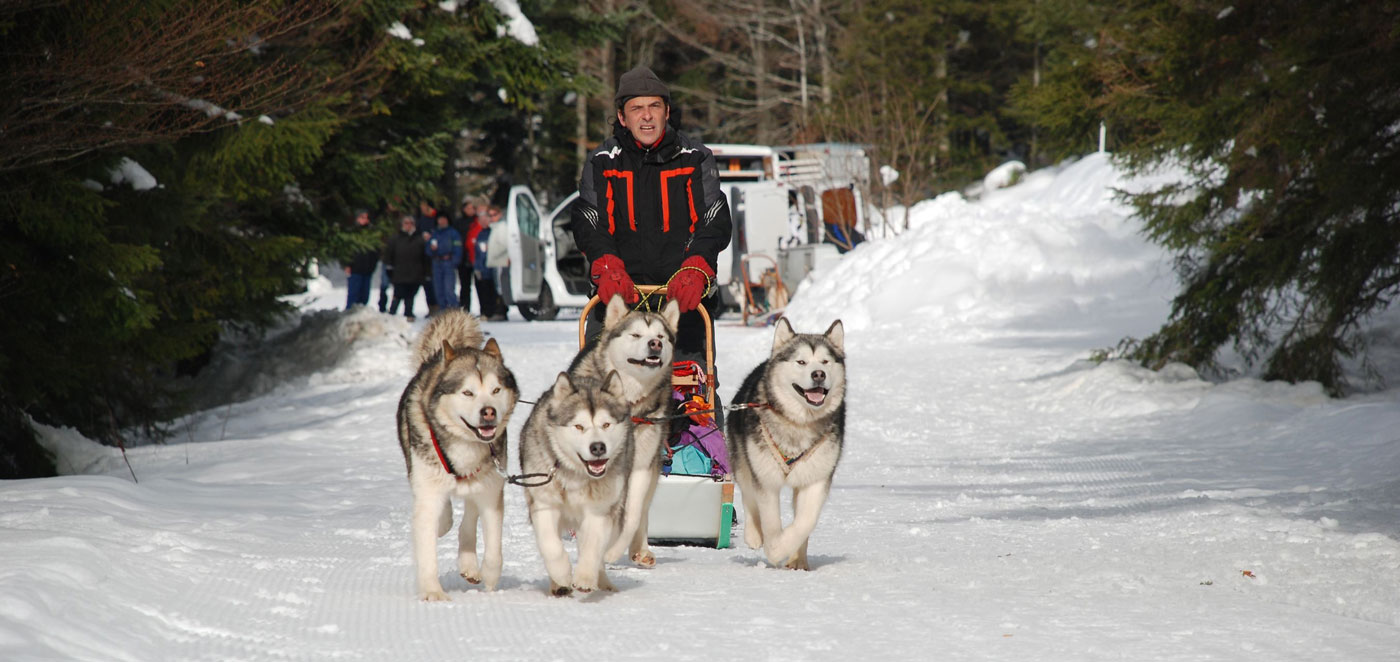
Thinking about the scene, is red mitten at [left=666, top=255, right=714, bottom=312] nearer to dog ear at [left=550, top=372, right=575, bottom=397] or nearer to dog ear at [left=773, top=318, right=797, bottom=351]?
dog ear at [left=773, top=318, right=797, bottom=351]

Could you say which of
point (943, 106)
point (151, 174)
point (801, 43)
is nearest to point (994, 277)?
point (151, 174)

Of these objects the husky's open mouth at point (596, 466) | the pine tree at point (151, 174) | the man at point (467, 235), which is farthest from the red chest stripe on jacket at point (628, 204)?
the man at point (467, 235)

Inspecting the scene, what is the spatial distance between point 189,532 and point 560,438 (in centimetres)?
252

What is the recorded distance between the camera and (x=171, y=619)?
15.6 ft

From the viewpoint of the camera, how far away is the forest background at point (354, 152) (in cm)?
836

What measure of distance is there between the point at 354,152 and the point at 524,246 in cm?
896

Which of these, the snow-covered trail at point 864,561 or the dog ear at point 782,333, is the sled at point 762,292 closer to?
the snow-covered trail at point 864,561

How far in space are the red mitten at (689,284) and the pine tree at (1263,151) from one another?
17.4ft

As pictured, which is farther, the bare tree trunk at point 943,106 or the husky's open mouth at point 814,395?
the bare tree trunk at point 943,106

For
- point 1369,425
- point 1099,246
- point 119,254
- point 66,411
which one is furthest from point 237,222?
point 1099,246

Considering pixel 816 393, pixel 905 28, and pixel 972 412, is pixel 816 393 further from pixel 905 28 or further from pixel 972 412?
pixel 905 28

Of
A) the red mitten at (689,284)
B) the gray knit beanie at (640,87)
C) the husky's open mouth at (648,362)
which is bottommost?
the husky's open mouth at (648,362)

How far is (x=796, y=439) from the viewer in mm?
5844

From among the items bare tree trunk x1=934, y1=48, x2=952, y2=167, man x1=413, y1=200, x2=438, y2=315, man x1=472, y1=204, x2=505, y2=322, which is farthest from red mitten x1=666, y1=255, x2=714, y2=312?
bare tree trunk x1=934, y1=48, x2=952, y2=167
